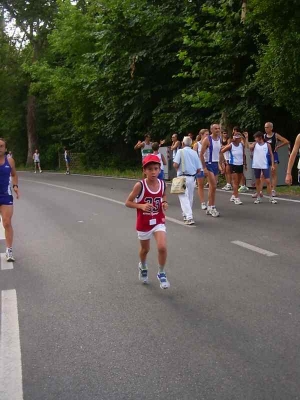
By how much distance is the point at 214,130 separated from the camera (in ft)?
36.7

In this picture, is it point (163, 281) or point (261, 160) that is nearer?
point (163, 281)

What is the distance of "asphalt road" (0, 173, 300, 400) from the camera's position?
149 inches

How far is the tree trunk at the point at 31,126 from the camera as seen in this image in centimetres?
4509

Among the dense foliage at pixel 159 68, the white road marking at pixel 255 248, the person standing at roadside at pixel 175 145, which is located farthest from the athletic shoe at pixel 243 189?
the white road marking at pixel 255 248

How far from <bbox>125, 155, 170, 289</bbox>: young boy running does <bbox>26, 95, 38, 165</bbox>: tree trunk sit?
40507 millimetres

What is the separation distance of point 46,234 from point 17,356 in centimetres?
585

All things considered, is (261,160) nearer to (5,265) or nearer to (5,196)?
(5,196)

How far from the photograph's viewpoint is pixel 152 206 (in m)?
6.14

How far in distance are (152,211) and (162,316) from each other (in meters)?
1.39

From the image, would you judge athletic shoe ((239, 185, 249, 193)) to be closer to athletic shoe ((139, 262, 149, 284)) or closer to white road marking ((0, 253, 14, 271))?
white road marking ((0, 253, 14, 271))

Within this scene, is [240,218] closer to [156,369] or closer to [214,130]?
[214,130]

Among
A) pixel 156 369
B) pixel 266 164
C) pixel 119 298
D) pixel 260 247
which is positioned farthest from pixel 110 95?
pixel 156 369

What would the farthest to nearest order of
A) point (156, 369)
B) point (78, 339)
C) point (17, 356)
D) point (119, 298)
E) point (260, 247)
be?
point (260, 247)
point (119, 298)
point (78, 339)
point (17, 356)
point (156, 369)

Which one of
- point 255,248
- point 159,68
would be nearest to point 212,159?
point 255,248
